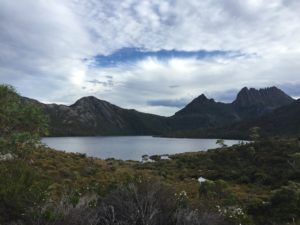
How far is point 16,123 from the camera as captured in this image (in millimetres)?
20016

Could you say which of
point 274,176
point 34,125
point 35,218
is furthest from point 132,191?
point 274,176

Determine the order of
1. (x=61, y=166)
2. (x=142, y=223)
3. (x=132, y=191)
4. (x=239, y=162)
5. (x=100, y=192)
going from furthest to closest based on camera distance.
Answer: (x=239, y=162) → (x=61, y=166) → (x=100, y=192) → (x=132, y=191) → (x=142, y=223)

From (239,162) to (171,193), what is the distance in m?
52.6

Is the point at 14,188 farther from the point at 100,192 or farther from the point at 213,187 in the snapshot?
the point at 213,187

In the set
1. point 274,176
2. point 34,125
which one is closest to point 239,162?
point 274,176

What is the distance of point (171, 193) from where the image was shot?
11523mm

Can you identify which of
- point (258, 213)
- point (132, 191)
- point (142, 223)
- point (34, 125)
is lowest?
point (258, 213)

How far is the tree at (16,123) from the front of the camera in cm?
1864

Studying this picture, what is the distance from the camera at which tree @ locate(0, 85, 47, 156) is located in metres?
18.6

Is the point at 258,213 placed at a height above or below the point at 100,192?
below

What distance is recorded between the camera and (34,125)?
2123cm

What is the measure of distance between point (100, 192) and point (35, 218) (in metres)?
4.38

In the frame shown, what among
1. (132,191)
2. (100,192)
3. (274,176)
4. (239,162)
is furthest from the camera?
(239,162)

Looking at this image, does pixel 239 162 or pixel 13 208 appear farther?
pixel 239 162
